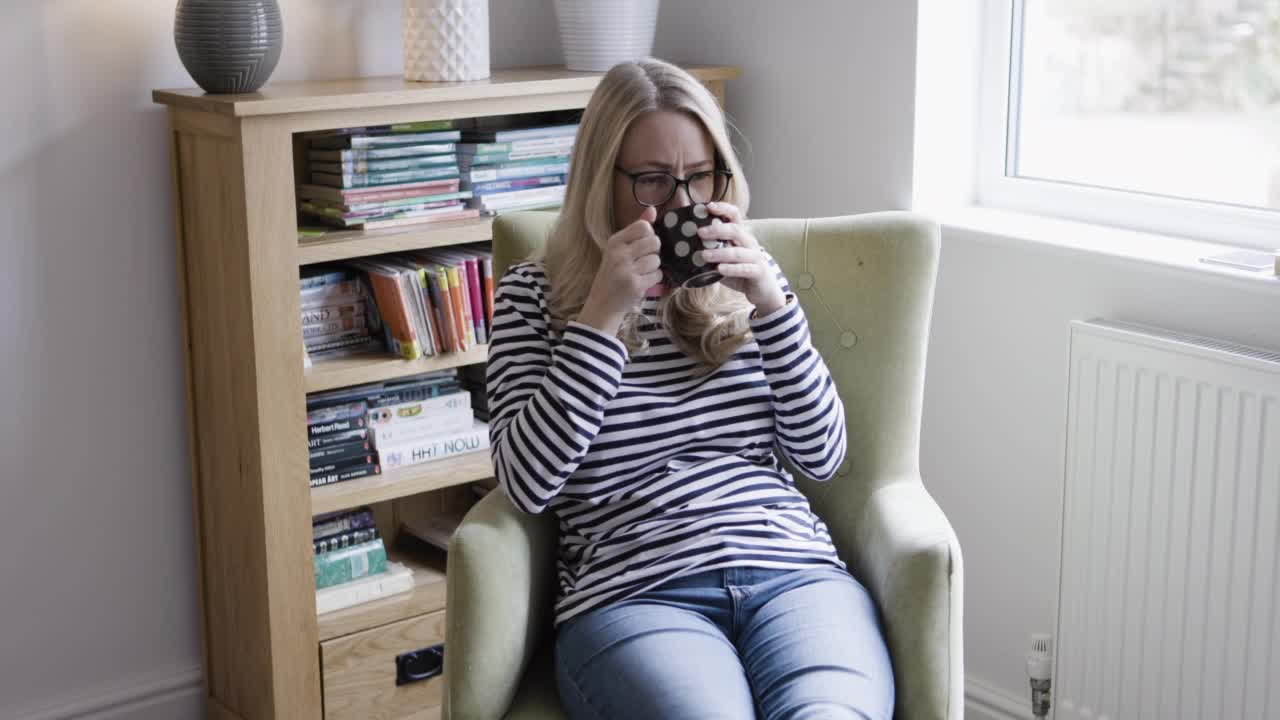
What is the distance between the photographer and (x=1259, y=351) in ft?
5.89

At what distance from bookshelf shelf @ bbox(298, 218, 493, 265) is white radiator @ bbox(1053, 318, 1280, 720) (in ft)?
3.21

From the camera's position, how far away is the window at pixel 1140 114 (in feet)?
6.42

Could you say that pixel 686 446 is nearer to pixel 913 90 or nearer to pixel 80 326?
pixel 913 90

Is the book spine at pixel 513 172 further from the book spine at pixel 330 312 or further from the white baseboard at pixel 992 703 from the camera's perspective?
the white baseboard at pixel 992 703

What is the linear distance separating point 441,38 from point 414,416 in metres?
0.63

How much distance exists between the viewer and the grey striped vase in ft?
6.61

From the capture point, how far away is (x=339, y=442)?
2.24 metres

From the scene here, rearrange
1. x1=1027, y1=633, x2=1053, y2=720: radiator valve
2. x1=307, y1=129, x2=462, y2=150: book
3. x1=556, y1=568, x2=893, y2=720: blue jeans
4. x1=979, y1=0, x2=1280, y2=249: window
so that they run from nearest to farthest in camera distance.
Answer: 1. x1=556, y1=568, x2=893, y2=720: blue jeans
2. x1=979, y1=0, x2=1280, y2=249: window
3. x1=1027, y1=633, x2=1053, y2=720: radiator valve
4. x1=307, y1=129, x2=462, y2=150: book

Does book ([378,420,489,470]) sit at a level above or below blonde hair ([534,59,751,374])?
below

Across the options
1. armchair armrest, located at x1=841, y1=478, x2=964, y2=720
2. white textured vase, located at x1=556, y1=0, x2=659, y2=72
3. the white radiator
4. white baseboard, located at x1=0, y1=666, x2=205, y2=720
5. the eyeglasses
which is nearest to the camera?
armchair armrest, located at x1=841, y1=478, x2=964, y2=720

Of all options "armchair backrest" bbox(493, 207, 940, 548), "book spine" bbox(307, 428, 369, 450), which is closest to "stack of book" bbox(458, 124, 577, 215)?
"book spine" bbox(307, 428, 369, 450)

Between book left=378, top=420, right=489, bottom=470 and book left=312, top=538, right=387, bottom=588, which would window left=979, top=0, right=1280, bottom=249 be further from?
book left=312, top=538, right=387, bottom=588

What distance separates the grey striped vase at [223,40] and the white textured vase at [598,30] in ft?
1.94

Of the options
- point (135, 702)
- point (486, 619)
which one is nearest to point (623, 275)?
point (486, 619)
